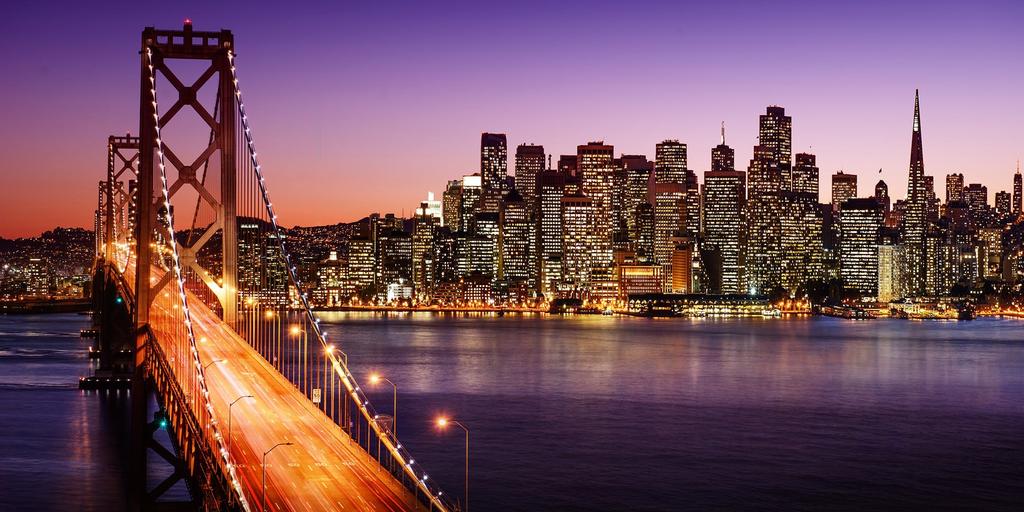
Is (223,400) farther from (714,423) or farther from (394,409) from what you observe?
(714,423)

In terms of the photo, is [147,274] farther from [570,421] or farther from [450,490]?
[570,421]

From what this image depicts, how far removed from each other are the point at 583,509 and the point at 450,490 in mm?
3923

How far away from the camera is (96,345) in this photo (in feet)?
283

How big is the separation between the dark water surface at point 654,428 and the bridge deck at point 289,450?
4.76 m

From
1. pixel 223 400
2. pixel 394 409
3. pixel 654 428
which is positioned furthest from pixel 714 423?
pixel 223 400

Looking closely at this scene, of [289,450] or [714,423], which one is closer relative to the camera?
[289,450]

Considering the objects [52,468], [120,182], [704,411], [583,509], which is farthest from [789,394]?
[120,182]

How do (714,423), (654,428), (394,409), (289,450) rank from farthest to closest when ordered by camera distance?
(714,423) < (654,428) < (394,409) < (289,450)

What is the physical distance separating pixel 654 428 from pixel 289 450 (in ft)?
91.5

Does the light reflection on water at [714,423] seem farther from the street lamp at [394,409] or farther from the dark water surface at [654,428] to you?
the street lamp at [394,409]

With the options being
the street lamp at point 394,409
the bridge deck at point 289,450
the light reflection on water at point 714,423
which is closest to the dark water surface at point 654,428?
the light reflection on water at point 714,423

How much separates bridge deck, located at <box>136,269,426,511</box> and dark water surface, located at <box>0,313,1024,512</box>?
4.76 meters

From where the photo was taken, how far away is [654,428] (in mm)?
53031

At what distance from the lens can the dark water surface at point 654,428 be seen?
123 ft
